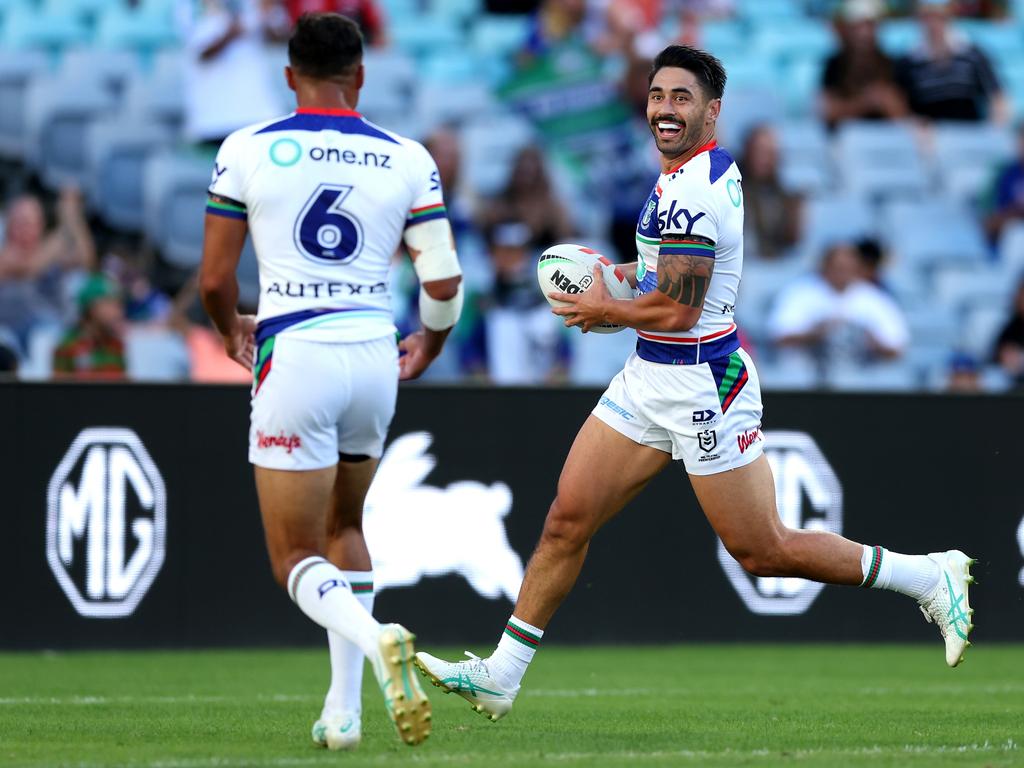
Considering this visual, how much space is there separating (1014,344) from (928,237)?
6.83ft

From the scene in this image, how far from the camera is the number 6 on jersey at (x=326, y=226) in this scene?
5434 millimetres

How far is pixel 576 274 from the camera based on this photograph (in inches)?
255

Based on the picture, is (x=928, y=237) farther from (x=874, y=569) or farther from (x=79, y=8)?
(x=874, y=569)

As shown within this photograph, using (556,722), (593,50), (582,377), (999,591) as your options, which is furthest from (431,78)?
(556,722)

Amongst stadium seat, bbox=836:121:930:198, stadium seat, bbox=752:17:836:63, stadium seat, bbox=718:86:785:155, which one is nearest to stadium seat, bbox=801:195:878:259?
stadium seat, bbox=836:121:930:198

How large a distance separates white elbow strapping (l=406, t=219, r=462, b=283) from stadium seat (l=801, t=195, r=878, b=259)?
27.7 feet

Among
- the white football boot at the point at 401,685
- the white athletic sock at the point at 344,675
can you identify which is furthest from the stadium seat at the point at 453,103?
the white football boot at the point at 401,685

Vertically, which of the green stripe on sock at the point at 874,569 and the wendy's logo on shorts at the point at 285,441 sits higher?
the wendy's logo on shorts at the point at 285,441

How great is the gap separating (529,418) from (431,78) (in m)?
5.97

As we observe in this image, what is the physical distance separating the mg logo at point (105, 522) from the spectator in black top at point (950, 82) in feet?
28.7

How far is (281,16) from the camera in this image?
13.3 m

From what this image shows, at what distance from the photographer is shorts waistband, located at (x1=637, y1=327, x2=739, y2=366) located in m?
6.26

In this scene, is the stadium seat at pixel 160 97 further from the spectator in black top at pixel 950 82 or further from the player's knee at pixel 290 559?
the player's knee at pixel 290 559

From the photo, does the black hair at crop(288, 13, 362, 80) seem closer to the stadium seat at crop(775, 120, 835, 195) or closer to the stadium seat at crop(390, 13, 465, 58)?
the stadium seat at crop(775, 120, 835, 195)
